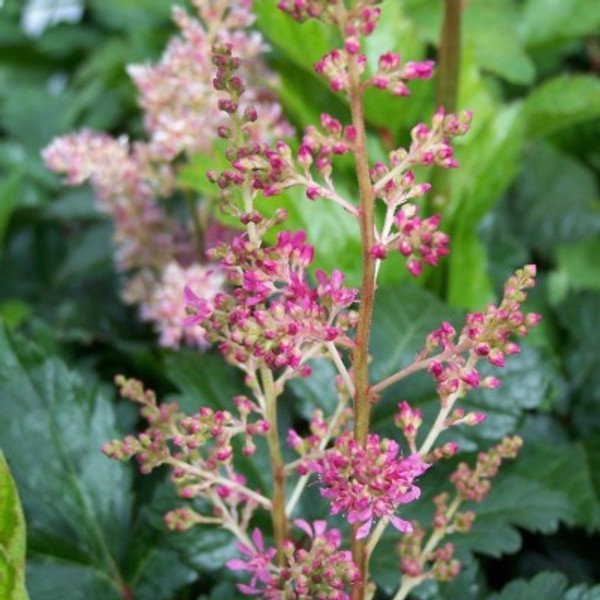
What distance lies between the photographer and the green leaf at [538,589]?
789mm

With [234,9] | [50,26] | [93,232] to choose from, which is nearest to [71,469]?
[234,9]

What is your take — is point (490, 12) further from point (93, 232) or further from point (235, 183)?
point (235, 183)

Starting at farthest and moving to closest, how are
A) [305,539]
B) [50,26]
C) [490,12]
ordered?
[50,26]
[490,12]
[305,539]

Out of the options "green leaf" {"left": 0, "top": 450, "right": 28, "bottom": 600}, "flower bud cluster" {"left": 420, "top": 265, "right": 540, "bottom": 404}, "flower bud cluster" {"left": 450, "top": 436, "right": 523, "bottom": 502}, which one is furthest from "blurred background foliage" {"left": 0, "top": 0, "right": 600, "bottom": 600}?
"flower bud cluster" {"left": 420, "top": 265, "right": 540, "bottom": 404}

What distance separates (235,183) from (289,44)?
1.79 ft

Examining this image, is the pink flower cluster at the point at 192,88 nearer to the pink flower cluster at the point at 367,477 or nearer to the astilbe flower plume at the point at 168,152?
the astilbe flower plume at the point at 168,152

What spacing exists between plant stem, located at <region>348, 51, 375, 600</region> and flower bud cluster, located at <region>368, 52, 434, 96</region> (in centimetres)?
1

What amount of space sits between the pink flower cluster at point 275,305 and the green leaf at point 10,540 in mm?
141

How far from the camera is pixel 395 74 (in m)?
0.56

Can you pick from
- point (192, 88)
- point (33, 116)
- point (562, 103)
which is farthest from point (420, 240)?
point (33, 116)

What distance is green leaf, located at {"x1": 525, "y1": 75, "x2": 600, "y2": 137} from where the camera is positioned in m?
1.17

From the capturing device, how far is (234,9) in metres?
1.04

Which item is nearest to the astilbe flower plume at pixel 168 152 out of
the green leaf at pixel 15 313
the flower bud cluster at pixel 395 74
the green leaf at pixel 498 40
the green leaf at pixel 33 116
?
the green leaf at pixel 15 313

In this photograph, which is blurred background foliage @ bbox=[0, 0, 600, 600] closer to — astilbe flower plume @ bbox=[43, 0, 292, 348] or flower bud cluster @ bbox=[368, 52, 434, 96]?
astilbe flower plume @ bbox=[43, 0, 292, 348]
